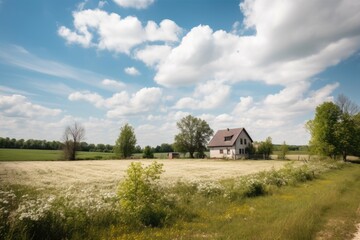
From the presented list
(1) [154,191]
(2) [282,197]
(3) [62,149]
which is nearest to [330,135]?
(2) [282,197]

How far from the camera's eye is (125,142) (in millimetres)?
89625

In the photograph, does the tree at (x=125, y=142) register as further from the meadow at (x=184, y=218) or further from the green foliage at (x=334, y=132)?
the meadow at (x=184, y=218)

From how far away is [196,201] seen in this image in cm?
1403

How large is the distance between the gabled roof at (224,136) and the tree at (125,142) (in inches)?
1081

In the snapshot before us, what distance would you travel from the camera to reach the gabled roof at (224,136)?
76.4 meters

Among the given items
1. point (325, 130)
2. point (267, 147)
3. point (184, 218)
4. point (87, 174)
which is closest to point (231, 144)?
point (267, 147)

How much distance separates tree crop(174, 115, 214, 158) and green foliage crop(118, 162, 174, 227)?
79.3m

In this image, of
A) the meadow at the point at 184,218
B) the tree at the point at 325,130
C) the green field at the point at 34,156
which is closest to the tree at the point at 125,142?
the green field at the point at 34,156

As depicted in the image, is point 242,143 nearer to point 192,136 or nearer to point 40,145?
point 192,136

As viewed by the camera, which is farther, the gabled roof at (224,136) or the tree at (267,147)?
the gabled roof at (224,136)

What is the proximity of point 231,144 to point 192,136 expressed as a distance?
771 inches

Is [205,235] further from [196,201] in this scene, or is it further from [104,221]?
[196,201]

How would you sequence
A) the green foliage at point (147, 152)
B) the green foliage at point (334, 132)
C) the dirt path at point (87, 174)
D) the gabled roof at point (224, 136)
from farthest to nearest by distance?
the green foliage at point (147, 152), the gabled roof at point (224, 136), the green foliage at point (334, 132), the dirt path at point (87, 174)

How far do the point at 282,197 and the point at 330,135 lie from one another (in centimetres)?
4708
